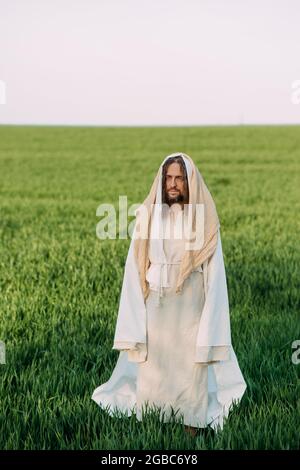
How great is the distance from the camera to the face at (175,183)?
179 inches

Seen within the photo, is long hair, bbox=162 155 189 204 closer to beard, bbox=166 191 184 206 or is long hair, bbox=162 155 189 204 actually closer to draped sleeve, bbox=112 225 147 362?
beard, bbox=166 191 184 206

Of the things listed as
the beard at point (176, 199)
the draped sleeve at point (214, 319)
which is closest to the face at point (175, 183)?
the beard at point (176, 199)

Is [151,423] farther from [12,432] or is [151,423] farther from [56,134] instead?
[56,134]

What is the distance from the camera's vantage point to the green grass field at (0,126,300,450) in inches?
179

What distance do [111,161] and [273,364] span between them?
25.3m

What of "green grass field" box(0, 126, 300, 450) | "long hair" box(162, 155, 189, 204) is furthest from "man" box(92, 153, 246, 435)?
"green grass field" box(0, 126, 300, 450)

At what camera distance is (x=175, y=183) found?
4551mm

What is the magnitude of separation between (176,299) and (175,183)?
0.73m

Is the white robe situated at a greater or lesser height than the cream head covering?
lesser

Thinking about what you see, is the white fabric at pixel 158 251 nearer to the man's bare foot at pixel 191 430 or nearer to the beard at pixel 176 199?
the beard at pixel 176 199

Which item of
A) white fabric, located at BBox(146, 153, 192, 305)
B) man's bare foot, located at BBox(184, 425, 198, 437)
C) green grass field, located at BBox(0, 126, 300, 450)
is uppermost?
white fabric, located at BBox(146, 153, 192, 305)

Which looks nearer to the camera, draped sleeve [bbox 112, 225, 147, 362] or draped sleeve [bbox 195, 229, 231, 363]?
draped sleeve [bbox 195, 229, 231, 363]

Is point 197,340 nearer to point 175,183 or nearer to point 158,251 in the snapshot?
point 158,251

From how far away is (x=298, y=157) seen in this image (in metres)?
31.2
